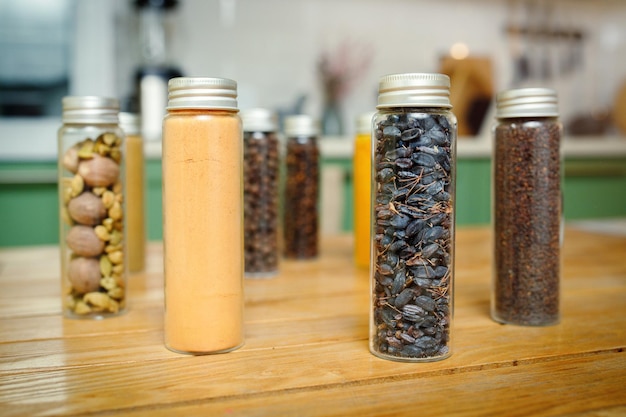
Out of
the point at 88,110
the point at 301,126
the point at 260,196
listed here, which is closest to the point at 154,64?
the point at 301,126

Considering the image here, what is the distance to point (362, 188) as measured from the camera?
1281mm

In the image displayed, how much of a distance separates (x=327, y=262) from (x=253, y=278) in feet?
0.69

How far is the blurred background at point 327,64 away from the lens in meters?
2.56

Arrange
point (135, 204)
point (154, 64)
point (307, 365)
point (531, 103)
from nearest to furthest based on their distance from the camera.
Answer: point (307, 365), point (531, 103), point (135, 204), point (154, 64)

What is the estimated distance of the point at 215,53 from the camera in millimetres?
2918

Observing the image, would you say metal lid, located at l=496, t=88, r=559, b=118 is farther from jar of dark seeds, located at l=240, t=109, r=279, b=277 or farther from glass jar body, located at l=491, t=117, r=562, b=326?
jar of dark seeds, located at l=240, t=109, r=279, b=277

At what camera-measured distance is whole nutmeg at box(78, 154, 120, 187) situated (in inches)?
34.9

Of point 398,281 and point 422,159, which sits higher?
point 422,159

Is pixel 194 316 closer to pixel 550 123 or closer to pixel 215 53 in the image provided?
pixel 550 123

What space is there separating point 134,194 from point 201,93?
590 millimetres

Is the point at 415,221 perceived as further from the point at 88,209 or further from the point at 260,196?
the point at 260,196

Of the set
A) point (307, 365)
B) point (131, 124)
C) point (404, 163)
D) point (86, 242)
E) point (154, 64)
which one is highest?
point (154, 64)

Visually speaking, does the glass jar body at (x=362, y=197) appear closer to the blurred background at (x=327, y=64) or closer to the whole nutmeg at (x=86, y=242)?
the whole nutmeg at (x=86, y=242)

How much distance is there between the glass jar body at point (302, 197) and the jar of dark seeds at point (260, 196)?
0.14m
